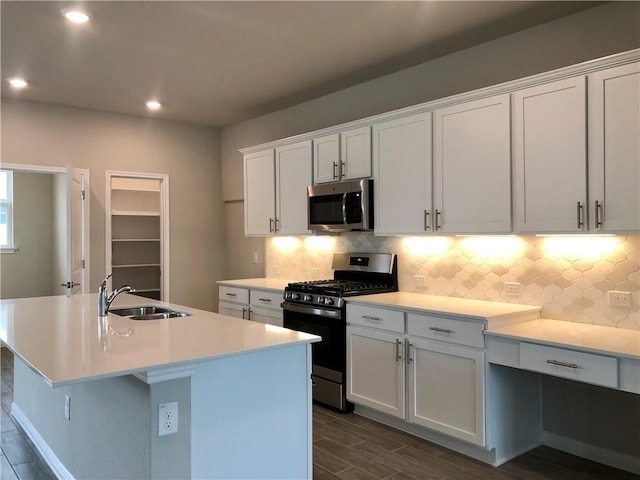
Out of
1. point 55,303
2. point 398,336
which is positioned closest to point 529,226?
point 398,336

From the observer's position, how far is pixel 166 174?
590 cm

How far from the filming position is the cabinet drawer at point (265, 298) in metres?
4.44

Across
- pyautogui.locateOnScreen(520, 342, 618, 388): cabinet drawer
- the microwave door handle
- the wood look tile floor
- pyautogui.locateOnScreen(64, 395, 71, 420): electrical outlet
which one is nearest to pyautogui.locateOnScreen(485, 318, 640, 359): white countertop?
pyautogui.locateOnScreen(520, 342, 618, 388): cabinet drawer

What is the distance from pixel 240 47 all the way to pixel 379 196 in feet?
4.85

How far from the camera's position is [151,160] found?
5.80 metres

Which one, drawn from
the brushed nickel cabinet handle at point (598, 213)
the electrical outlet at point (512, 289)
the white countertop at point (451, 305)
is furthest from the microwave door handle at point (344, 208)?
the brushed nickel cabinet handle at point (598, 213)

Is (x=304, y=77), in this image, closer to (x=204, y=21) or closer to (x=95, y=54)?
(x=204, y=21)

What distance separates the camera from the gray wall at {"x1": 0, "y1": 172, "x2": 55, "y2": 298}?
678 cm

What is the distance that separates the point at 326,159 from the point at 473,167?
4.69 ft

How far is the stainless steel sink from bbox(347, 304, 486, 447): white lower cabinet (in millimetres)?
Result: 1276

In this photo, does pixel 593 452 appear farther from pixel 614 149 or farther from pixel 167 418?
pixel 167 418

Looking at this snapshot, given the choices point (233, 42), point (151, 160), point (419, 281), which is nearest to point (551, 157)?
point (419, 281)

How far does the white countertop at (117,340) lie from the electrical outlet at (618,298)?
5.79ft

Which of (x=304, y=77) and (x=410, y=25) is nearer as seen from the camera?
(x=410, y=25)
